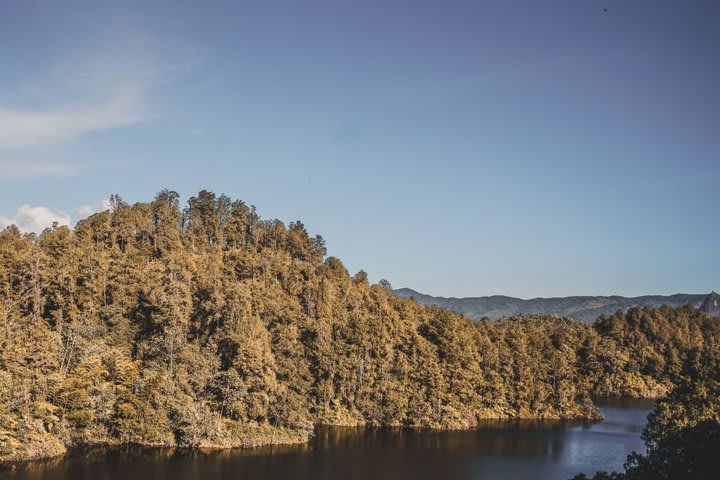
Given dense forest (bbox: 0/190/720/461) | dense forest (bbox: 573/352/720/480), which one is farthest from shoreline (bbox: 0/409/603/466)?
dense forest (bbox: 573/352/720/480)

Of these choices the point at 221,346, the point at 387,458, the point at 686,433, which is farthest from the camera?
the point at 221,346

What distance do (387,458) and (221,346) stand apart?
83.2ft

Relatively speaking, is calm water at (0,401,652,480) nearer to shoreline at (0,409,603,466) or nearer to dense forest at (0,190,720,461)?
shoreline at (0,409,603,466)

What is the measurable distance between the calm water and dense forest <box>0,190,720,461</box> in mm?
4067

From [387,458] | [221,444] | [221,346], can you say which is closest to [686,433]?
[387,458]

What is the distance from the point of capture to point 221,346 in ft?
257

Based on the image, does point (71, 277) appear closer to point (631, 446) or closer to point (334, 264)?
point (334, 264)

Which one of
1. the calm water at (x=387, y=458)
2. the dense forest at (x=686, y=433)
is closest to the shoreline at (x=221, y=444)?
the calm water at (x=387, y=458)

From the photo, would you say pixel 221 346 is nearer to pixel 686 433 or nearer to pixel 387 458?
pixel 387 458

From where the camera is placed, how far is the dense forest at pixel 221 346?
66125 millimetres

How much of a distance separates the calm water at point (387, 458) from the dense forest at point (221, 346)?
4.07 m

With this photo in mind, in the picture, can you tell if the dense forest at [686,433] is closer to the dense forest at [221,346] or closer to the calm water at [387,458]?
the dense forest at [221,346]

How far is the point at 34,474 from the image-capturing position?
178ft

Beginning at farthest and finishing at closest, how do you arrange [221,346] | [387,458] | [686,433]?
[221,346]
[387,458]
[686,433]
